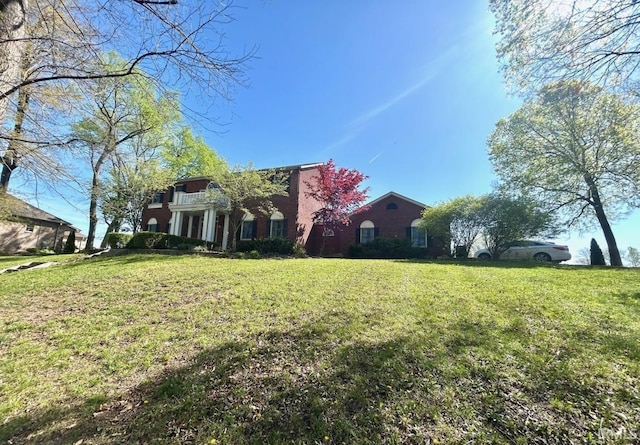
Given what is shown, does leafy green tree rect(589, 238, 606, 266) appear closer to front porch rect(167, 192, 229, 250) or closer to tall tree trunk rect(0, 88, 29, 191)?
front porch rect(167, 192, 229, 250)

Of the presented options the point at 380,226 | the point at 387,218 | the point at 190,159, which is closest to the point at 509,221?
the point at 387,218

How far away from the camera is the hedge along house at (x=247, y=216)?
59.9ft

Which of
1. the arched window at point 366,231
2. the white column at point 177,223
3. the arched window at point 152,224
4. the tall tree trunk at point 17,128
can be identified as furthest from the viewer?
the arched window at point 152,224

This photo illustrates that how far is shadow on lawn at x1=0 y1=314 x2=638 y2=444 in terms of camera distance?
252 centimetres

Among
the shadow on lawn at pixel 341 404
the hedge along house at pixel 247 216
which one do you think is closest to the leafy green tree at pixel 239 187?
the hedge along house at pixel 247 216

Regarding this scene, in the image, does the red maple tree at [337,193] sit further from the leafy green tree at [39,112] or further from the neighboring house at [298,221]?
the leafy green tree at [39,112]

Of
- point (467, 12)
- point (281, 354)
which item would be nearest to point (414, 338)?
point (281, 354)

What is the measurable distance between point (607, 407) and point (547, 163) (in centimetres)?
1664

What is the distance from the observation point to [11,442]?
2.54 metres

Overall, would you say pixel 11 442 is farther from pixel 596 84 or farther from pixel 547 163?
pixel 547 163

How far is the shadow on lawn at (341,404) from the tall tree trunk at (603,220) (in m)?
15.6

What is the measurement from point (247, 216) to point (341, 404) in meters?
17.3

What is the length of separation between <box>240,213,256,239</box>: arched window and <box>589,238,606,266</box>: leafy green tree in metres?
18.7

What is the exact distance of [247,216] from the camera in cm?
1927
